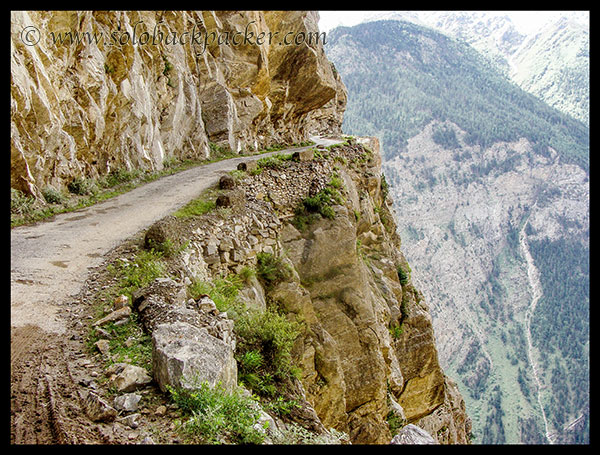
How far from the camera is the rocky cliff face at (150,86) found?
1035 cm

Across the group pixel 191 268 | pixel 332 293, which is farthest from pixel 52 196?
pixel 332 293

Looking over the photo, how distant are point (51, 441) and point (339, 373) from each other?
26.8ft

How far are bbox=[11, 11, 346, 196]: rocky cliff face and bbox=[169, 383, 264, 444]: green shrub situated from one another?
8762mm

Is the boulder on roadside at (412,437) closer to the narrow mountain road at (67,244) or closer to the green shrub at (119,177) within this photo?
the narrow mountain road at (67,244)

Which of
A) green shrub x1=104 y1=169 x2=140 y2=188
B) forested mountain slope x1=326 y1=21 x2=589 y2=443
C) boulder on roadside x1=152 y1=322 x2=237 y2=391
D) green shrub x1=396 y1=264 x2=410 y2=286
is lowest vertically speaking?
forested mountain slope x1=326 y1=21 x2=589 y2=443

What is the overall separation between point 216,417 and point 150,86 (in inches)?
642

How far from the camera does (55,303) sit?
5.63m

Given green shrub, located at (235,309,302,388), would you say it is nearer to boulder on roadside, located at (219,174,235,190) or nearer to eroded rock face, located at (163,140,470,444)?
eroded rock face, located at (163,140,470,444)

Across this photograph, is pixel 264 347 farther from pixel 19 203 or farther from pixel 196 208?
pixel 19 203

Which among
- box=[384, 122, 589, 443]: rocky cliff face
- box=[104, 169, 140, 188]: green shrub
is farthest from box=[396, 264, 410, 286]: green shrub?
→ box=[384, 122, 589, 443]: rocky cliff face

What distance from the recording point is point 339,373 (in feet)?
34.7

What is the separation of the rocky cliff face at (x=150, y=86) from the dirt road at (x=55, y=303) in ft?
7.85

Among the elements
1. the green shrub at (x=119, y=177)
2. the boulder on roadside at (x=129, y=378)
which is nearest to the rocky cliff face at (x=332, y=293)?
the boulder on roadside at (x=129, y=378)

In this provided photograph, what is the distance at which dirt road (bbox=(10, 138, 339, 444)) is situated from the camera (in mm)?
3607
